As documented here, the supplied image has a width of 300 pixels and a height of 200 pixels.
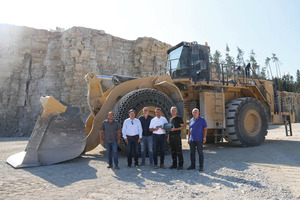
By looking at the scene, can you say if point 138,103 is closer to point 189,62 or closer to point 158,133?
point 158,133

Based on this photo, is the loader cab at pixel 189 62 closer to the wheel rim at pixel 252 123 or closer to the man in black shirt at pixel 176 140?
the wheel rim at pixel 252 123

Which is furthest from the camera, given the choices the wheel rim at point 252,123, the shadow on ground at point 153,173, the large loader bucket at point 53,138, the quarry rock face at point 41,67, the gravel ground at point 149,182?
the quarry rock face at point 41,67

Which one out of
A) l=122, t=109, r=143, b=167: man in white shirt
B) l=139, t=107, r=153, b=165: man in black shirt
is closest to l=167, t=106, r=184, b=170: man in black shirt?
l=139, t=107, r=153, b=165: man in black shirt

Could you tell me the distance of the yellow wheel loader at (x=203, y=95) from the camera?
20.1 feet

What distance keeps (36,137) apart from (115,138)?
169cm

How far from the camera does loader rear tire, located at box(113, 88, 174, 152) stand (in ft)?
18.0

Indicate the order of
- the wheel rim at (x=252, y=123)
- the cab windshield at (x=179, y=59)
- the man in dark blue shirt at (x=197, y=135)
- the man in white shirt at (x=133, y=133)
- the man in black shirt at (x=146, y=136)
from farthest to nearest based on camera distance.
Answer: the cab windshield at (x=179, y=59), the wheel rim at (x=252, y=123), the man in black shirt at (x=146, y=136), the man in white shirt at (x=133, y=133), the man in dark blue shirt at (x=197, y=135)

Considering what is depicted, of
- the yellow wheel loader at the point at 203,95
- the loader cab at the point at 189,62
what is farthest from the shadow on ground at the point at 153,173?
the loader cab at the point at 189,62

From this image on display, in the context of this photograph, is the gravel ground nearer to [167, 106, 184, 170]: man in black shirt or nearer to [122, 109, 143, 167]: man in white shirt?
[167, 106, 184, 170]: man in black shirt

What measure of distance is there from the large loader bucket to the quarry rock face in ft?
51.3

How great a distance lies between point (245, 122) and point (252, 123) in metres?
0.40

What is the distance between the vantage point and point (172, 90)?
6672 millimetres

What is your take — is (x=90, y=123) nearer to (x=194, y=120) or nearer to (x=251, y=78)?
(x=194, y=120)

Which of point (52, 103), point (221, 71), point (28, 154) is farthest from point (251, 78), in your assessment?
point (28, 154)
